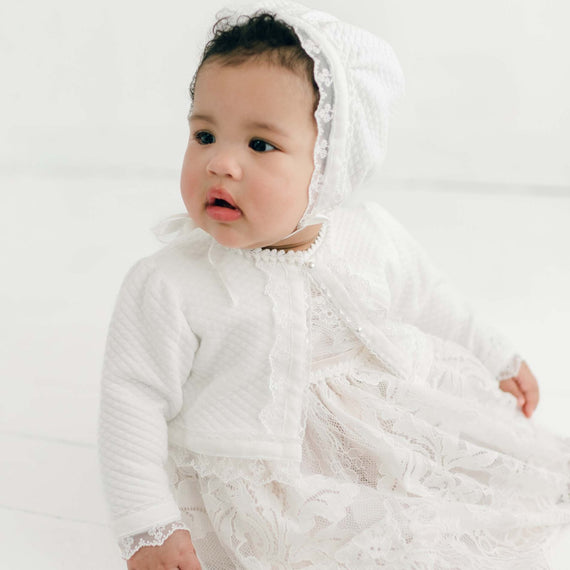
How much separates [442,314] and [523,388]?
0.18 meters

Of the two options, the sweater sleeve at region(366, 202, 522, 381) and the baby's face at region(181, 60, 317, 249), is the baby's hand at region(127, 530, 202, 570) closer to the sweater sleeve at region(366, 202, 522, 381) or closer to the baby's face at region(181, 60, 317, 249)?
the baby's face at region(181, 60, 317, 249)

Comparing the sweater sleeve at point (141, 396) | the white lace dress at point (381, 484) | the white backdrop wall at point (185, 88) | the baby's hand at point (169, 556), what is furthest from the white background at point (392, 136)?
the baby's hand at point (169, 556)

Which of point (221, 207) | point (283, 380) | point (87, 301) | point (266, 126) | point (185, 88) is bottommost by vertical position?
point (87, 301)

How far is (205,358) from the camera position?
3.40ft

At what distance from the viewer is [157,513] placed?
3.16 feet

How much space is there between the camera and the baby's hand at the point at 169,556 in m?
0.96

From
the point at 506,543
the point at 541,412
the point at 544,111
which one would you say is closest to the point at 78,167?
the point at 544,111

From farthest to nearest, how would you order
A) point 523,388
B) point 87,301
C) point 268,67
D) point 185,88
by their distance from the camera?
1. point 185,88
2. point 87,301
3. point 523,388
4. point 268,67

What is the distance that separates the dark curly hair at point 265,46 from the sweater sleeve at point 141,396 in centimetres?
28

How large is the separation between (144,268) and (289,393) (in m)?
0.24

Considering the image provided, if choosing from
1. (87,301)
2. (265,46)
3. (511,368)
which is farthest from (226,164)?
(87,301)

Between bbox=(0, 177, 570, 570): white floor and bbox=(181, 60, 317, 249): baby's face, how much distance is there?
0.49 m

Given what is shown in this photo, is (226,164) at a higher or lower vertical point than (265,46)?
lower

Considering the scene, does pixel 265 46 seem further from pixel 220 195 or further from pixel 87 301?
pixel 87 301
